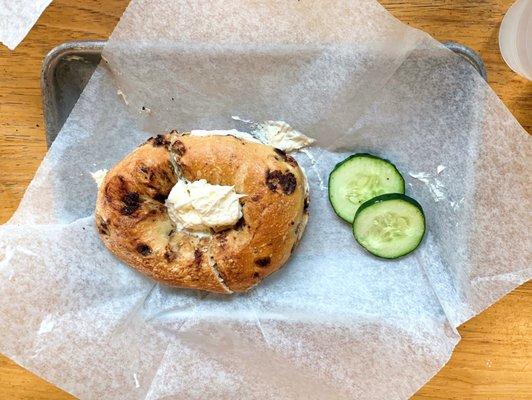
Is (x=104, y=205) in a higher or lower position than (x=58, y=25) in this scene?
lower

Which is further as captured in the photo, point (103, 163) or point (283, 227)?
point (103, 163)

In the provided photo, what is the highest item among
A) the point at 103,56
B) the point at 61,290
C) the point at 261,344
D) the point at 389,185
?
the point at 103,56

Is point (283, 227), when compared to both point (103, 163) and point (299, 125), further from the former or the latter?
point (103, 163)

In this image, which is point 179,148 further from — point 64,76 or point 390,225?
point 390,225

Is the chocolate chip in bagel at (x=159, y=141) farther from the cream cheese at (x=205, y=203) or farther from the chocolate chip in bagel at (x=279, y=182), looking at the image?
the chocolate chip in bagel at (x=279, y=182)

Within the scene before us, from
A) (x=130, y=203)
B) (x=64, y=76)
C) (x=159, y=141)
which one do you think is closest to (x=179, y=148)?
(x=159, y=141)

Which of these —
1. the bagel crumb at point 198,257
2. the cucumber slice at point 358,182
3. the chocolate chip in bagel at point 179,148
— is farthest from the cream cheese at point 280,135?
the bagel crumb at point 198,257

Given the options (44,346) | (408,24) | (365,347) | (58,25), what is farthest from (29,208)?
(408,24)
